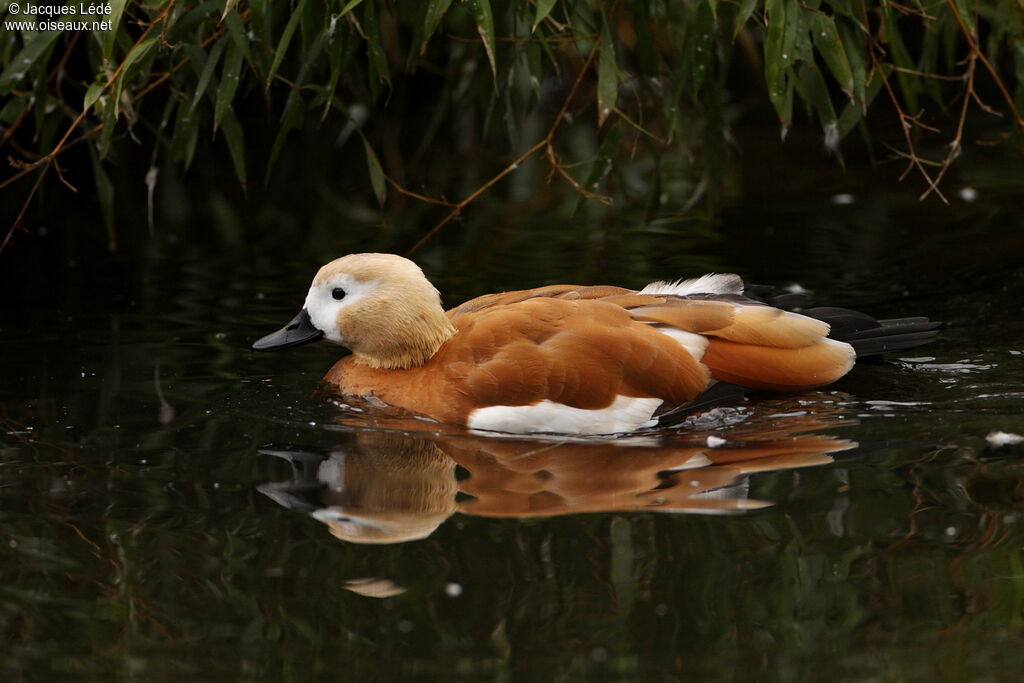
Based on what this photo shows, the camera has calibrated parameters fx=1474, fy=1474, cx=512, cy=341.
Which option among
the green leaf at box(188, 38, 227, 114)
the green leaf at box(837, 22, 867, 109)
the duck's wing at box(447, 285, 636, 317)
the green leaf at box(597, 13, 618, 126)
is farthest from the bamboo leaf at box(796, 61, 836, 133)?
Answer: the green leaf at box(188, 38, 227, 114)

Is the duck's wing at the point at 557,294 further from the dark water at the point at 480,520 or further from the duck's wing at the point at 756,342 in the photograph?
the dark water at the point at 480,520

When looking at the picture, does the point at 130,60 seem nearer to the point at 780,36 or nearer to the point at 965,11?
the point at 780,36

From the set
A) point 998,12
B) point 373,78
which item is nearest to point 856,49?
point 998,12

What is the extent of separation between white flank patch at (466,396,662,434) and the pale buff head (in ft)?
1.51

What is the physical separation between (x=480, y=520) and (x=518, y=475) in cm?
50

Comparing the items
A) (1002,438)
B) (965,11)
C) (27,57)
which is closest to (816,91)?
(965,11)

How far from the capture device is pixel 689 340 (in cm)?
611

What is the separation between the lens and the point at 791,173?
10.2 m

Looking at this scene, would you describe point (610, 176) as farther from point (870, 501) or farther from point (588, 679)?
point (588, 679)

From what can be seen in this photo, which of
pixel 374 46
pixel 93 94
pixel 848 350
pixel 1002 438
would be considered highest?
pixel 374 46

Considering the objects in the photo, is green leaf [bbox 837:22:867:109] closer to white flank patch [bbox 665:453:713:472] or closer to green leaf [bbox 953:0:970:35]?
green leaf [bbox 953:0:970:35]

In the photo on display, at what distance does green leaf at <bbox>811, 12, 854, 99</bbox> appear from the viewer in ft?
20.9

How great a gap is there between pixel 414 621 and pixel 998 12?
452 centimetres

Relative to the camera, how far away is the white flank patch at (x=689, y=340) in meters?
6.09
